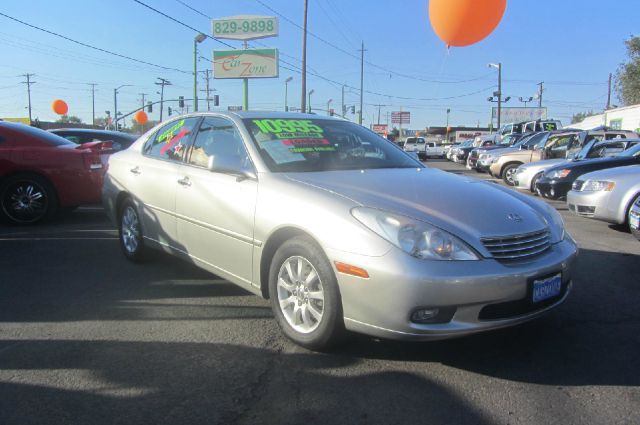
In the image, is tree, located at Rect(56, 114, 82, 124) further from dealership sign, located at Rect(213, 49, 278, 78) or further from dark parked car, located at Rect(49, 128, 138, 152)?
dark parked car, located at Rect(49, 128, 138, 152)

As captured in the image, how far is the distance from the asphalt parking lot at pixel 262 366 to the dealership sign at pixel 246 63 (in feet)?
101

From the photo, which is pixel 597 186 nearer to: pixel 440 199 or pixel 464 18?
pixel 464 18

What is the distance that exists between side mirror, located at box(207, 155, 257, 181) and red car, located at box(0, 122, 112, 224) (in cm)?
471

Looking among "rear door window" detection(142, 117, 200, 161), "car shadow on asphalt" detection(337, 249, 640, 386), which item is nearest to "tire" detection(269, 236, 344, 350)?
"car shadow on asphalt" detection(337, 249, 640, 386)

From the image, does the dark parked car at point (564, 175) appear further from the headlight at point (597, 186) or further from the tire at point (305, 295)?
the tire at point (305, 295)

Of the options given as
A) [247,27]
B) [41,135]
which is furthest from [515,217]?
[247,27]

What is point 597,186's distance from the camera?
7.50 m

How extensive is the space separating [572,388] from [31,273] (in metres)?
4.80

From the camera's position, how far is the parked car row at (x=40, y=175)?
7.39 metres

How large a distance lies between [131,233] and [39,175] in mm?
3002

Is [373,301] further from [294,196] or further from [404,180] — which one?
[404,180]

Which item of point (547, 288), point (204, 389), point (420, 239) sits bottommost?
point (204, 389)

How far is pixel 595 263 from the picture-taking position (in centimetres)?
559

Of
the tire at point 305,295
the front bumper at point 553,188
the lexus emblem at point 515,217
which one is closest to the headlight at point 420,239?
the tire at point 305,295
